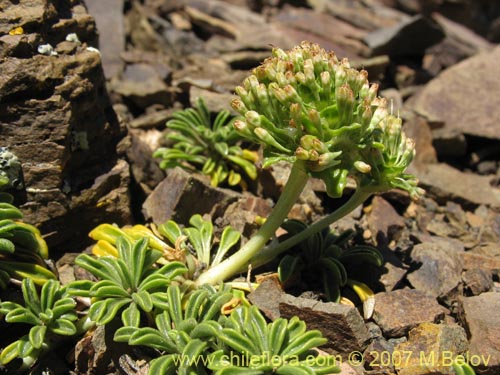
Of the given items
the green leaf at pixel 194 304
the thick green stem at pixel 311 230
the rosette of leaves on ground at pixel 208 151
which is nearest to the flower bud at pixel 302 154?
the thick green stem at pixel 311 230

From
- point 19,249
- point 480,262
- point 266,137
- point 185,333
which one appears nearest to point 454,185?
point 480,262

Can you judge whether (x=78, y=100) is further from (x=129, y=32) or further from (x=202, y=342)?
(x=129, y=32)

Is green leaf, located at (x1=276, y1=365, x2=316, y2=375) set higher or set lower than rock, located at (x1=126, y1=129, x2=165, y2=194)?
higher

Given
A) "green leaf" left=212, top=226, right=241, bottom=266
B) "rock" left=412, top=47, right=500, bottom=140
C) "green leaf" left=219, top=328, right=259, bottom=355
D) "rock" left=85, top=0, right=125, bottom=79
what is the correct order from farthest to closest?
"rock" left=85, top=0, right=125, bottom=79
"rock" left=412, top=47, right=500, bottom=140
"green leaf" left=212, top=226, right=241, bottom=266
"green leaf" left=219, top=328, right=259, bottom=355

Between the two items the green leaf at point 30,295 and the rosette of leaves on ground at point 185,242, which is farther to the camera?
the rosette of leaves on ground at point 185,242

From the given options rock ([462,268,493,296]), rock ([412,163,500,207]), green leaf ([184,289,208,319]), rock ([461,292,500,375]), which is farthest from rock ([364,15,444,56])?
green leaf ([184,289,208,319])

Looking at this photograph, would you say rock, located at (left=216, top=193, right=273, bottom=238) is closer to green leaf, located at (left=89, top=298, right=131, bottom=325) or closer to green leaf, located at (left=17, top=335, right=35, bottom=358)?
green leaf, located at (left=89, top=298, right=131, bottom=325)

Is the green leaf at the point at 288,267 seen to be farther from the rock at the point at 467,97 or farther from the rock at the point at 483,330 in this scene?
the rock at the point at 467,97

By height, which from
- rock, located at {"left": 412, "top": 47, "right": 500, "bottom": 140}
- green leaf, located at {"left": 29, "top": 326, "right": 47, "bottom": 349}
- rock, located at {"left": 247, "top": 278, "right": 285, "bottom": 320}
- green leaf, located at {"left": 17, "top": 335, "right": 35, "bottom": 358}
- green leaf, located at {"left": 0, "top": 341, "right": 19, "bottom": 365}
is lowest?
green leaf, located at {"left": 0, "top": 341, "right": 19, "bottom": 365}
